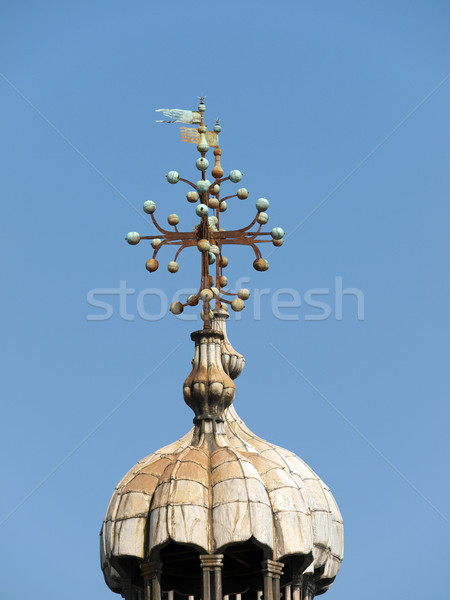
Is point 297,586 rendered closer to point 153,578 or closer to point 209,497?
point 153,578

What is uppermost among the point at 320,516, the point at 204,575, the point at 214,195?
the point at 214,195

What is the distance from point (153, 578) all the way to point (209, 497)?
2822 mm

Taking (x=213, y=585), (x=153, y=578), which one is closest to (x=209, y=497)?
(x=213, y=585)

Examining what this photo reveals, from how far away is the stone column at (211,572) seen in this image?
63.6m

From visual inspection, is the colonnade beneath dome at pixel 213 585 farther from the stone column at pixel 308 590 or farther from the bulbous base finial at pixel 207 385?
the bulbous base finial at pixel 207 385

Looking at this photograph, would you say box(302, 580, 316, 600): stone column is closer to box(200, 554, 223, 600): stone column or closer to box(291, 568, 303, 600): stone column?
box(291, 568, 303, 600): stone column

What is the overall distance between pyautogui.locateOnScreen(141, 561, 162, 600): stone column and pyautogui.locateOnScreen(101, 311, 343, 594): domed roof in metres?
0.33

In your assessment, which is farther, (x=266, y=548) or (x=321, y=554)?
(x=321, y=554)

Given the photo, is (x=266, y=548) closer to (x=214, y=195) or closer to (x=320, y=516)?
(x=320, y=516)

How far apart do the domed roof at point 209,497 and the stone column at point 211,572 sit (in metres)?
0.21

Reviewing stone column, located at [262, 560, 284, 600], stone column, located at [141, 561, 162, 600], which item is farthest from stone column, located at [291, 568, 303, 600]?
stone column, located at [141, 561, 162, 600]

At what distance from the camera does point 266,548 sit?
210 ft

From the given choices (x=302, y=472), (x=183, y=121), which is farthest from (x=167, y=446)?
(x=183, y=121)

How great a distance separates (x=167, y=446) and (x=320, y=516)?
511 centimetres
